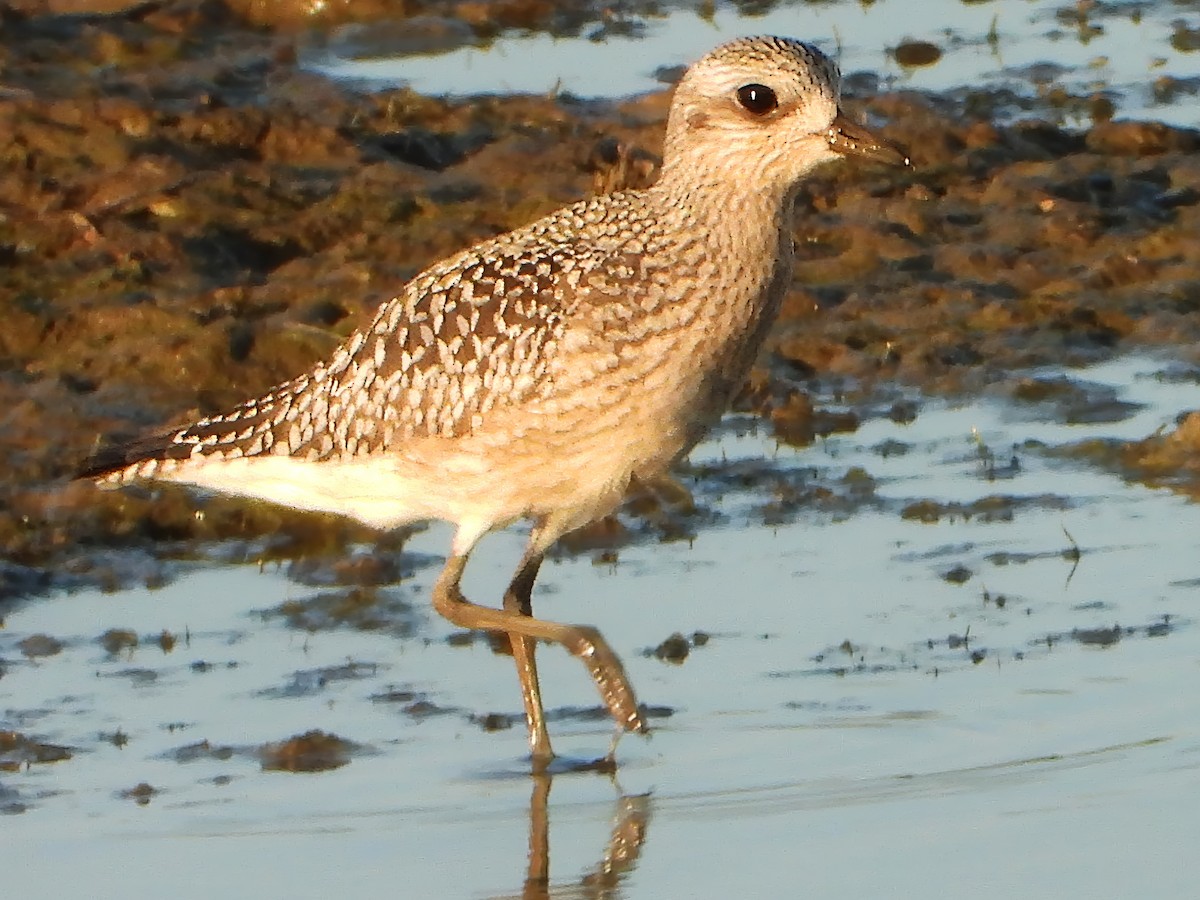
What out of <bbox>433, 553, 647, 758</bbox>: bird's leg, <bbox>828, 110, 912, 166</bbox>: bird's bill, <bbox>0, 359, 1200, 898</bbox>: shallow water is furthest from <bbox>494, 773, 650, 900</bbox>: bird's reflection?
<bbox>828, 110, 912, 166</bbox>: bird's bill

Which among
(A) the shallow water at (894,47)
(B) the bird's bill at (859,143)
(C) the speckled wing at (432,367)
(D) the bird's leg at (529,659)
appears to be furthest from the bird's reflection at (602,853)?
(A) the shallow water at (894,47)

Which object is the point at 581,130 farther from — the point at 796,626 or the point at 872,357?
the point at 796,626

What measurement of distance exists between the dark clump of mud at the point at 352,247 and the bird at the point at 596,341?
1189 mm

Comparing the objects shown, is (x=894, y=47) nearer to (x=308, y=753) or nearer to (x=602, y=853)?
(x=308, y=753)

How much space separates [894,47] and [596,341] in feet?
29.0

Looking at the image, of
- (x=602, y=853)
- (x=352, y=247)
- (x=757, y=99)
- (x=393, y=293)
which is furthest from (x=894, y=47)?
(x=602, y=853)

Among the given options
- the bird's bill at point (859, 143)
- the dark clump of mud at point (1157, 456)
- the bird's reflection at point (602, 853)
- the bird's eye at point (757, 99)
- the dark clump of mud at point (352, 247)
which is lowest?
the bird's reflection at point (602, 853)

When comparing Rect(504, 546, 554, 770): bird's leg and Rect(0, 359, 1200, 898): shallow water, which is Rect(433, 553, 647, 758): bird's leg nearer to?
Rect(504, 546, 554, 770): bird's leg

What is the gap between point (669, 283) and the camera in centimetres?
794

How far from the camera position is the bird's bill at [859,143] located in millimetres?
7855

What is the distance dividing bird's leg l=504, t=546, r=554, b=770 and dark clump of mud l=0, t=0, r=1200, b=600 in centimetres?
97

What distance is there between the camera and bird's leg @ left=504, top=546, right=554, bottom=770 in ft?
26.5

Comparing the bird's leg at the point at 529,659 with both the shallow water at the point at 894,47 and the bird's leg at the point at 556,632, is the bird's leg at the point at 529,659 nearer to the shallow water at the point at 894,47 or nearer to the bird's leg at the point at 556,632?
the bird's leg at the point at 556,632

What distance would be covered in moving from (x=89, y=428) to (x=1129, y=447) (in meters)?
3.86
